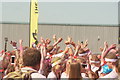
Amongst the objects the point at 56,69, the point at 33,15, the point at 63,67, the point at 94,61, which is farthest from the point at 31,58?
the point at 33,15

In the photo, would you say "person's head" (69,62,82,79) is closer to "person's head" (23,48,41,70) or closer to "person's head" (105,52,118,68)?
"person's head" (23,48,41,70)

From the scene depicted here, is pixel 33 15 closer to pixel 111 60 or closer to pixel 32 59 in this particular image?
pixel 111 60

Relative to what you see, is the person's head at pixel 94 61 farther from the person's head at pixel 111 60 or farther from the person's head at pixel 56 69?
the person's head at pixel 56 69

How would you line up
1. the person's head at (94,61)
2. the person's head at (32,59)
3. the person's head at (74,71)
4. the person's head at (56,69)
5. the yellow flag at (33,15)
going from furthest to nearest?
1. the yellow flag at (33,15)
2. the person's head at (94,61)
3. the person's head at (56,69)
4. the person's head at (32,59)
5. the person's head at (74,71)

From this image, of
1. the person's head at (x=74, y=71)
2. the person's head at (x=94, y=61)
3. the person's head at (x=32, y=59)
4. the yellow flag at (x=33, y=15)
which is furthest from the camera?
the yellow flag at (x=33, y=15)

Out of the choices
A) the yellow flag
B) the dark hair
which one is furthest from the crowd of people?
the yellow flag

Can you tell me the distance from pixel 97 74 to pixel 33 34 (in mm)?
5782

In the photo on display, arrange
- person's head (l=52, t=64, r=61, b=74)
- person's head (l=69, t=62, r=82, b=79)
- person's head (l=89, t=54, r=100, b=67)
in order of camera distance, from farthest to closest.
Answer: person's head (l=89, t=54, r=100, b=67)
person's head (l=52, t=64, r=61, b=74)
person's head (l=69, t=62, r=82, b=79)

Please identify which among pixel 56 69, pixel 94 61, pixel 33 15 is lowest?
pixel 56 69

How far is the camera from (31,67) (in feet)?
11.6

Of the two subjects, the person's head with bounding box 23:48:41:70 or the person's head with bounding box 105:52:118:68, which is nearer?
the person's head with bounding box 23:48:41:70

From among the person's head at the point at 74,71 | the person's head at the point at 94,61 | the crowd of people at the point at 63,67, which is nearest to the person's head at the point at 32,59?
the crowd of people at the point at 63,67

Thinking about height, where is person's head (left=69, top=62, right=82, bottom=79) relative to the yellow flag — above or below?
below

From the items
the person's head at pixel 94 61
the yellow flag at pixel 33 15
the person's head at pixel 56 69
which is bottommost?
the person's head at pixel 56 69
